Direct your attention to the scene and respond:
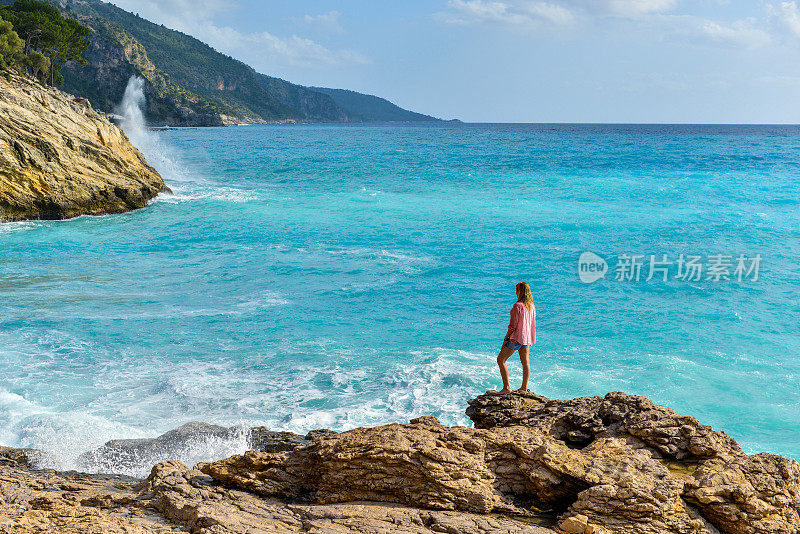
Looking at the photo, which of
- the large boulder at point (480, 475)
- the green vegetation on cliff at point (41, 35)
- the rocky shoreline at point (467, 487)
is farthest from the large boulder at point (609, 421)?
the green vegetation on cliff at point (41, 35)

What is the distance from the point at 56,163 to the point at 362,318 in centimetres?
1703

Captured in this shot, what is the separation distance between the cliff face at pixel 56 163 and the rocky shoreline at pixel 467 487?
19989 mm

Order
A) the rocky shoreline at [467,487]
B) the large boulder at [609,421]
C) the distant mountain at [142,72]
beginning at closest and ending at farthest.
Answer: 1. the rocky shoreline at [467,487]
2. the large boulder at [609,421]
3. the distant mountain at [142,72]

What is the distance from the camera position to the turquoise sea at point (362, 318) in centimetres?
920

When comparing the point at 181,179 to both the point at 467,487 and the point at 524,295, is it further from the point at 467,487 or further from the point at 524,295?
the point at 467,487

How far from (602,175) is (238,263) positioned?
1307 inches

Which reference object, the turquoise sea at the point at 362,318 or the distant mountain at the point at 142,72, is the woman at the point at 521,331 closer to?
the turquoise sea at the point at 362,318

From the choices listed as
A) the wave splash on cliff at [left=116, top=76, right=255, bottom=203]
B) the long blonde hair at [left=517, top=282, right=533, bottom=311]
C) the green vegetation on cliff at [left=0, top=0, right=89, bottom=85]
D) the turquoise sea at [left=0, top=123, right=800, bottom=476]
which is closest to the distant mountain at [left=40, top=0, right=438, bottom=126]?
the wave splash on cliff at [left=116, top=76, right=255, bottom=203]

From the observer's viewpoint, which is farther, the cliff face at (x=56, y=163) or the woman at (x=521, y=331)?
the cliff face at (x=56, y=163)

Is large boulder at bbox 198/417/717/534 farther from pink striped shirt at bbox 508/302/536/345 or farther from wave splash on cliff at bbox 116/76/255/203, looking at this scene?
wave splash on cliff at bbox 116/76/255/203

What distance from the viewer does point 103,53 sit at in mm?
125125

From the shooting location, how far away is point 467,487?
4984mm

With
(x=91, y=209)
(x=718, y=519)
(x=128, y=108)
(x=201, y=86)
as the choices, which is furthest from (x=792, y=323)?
(x=201, y=86)

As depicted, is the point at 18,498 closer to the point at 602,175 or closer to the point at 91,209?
the point at 91,209
